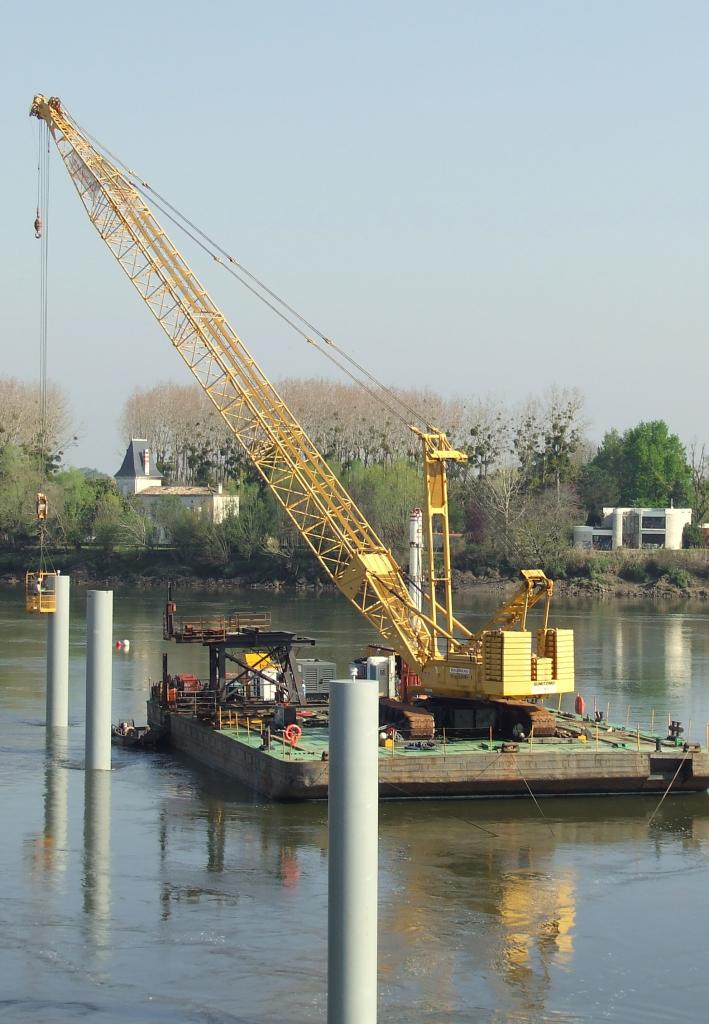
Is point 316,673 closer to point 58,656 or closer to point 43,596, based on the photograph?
point 58,656

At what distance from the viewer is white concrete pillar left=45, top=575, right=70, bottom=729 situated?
1845 inches

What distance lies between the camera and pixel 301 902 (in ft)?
97.0

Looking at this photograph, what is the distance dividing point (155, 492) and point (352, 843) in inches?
5577

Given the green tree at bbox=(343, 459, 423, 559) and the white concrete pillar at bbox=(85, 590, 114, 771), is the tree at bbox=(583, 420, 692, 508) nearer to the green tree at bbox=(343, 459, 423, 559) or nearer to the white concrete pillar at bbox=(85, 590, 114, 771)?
the green tree at bbox=(343, 459, 423, 559)

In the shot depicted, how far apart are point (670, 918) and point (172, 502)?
380 feet

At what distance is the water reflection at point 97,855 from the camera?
28.0 m

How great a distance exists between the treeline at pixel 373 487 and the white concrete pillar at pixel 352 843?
112 m

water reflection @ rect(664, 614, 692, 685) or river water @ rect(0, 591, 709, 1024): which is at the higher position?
water reflection @ rect(664, 614, 692, 685)

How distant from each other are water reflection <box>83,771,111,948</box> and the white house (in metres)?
99.4

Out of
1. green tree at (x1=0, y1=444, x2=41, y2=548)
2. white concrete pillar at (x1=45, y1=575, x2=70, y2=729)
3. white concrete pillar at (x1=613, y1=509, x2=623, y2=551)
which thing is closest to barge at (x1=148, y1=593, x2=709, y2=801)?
white concrete pillar at (x1=45, y1=575, x2=70, y2=729)

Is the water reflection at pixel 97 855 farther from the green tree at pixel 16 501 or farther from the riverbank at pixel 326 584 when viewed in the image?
the green tree at pixel 16 501

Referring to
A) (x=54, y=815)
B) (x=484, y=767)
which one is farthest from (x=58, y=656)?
(x=484, y=767)

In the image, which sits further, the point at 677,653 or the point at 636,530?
the point at 636,530

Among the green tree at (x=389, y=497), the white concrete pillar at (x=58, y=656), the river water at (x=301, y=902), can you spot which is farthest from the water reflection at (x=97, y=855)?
the green tree at (x=389, y=497)
